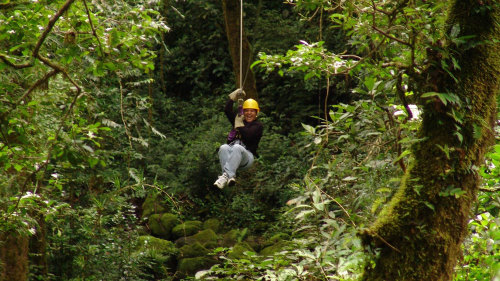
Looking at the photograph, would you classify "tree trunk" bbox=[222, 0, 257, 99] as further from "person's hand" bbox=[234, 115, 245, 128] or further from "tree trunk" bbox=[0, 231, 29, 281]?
"tree trunk" bbox=[0, 231, 29, 281]

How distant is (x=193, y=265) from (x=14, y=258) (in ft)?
10.1

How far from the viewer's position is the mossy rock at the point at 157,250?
28.2 feet

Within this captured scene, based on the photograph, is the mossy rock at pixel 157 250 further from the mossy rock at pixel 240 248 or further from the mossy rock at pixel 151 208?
the mossy rock at pixel 151 208

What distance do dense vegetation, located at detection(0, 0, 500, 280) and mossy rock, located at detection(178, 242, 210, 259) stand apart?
52 mm

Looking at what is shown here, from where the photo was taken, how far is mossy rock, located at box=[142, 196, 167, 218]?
10922mm

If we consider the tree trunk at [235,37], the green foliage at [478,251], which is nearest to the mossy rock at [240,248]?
the tree trunk at [235,37]

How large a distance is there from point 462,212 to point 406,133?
94cm

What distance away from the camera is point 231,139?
23.6 ft

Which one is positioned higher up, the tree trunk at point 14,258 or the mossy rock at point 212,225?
the tree trunk at point 14,258

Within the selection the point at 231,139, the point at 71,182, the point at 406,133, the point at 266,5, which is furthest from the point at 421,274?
the point at 266,5

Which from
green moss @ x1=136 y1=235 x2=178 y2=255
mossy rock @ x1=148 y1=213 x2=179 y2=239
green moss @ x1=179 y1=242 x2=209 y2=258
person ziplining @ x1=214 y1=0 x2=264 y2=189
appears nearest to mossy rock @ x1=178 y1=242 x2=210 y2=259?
green moss @ x1=179 y1=242 x2=209 y2=258

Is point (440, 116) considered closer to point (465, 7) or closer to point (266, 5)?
point (465, 7)

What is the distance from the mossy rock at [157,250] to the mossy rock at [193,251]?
3.8 inches

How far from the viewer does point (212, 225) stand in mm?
10625
